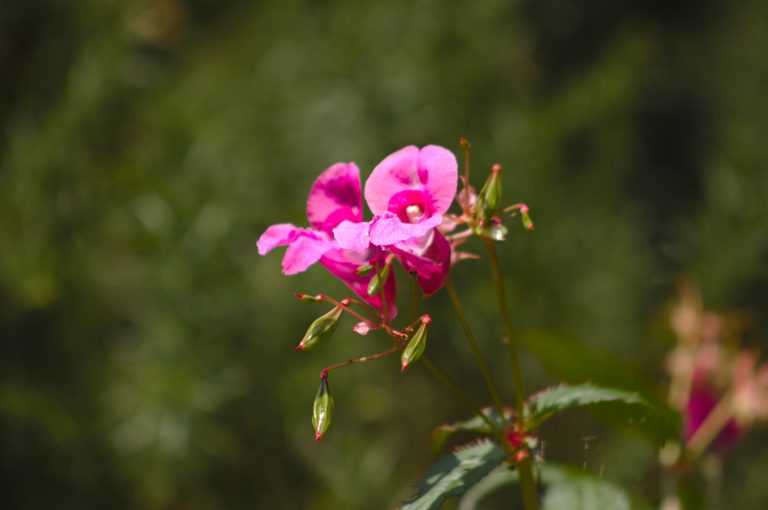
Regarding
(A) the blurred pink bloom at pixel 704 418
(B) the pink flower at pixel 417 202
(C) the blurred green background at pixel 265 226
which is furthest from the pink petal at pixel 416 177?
(C) the blurred green background at pixel 265 226

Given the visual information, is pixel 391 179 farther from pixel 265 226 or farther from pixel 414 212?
pixel 265 226

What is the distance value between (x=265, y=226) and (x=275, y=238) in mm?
799

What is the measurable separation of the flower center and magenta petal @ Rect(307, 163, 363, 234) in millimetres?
23

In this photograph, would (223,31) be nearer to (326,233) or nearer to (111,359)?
(111,359)

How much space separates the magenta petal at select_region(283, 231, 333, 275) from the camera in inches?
12.3

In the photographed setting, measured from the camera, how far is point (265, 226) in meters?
1.12

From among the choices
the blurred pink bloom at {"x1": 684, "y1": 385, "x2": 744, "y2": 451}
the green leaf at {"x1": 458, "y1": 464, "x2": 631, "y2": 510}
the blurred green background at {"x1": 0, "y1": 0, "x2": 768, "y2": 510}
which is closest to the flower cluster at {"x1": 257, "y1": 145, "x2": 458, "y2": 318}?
the green leaf at {"x1": 458, "y1": 464, "x2": 631, "y2": 510}

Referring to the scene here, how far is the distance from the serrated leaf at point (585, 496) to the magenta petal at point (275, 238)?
0.21 meters

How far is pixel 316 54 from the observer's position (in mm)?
1218

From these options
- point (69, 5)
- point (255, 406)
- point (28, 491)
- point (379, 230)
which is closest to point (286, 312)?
point (255, 406)

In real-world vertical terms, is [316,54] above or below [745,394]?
above

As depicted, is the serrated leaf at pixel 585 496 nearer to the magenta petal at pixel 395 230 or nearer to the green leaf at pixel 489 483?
the green leaf at pixel 489 483

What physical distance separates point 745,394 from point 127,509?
2.71 feet

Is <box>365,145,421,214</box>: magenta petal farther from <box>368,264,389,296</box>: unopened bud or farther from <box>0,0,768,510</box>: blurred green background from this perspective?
<box>0,0,768,510</box>: blurred green background
